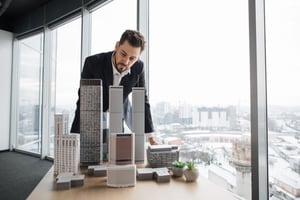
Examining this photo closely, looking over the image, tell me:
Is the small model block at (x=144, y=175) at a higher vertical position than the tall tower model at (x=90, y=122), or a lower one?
lower

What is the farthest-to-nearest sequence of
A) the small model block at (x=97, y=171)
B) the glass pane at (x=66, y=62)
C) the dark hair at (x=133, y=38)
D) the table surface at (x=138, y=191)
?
1. the glass pane at (x=66, y=62)
2. the dark hair at (x=133, y=38)
3. the small model block at (x=97, y=171)
4. the table surface at (x=138, y=191)

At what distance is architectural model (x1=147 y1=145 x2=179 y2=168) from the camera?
1181 mm

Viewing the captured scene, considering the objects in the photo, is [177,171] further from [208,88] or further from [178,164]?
[208,88]

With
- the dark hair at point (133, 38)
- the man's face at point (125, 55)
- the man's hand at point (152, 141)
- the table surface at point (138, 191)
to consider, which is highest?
the dark hair at point (133, 38)

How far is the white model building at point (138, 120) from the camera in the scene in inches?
49.6

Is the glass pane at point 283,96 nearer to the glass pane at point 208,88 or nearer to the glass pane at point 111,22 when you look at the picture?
the glass pane at point 208,88

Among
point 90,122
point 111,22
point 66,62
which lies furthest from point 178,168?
point 66,62

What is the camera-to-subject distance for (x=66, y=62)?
4.40 m

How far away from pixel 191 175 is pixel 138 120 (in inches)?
16.3

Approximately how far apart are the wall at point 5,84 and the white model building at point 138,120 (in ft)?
18.7

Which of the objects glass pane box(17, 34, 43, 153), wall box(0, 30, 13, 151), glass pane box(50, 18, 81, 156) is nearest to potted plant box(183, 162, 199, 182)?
glass pane box(50, 18, 81, 156)

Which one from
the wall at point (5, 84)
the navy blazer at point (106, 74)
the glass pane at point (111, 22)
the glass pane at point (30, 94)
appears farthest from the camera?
the wall at point (5, 84)

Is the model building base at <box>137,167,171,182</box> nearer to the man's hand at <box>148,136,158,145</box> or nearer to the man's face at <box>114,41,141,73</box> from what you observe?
the man's hand at <box>148,136,158,145</box>

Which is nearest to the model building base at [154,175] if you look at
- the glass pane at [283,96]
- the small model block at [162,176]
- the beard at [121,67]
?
the small model block at [162,176]
